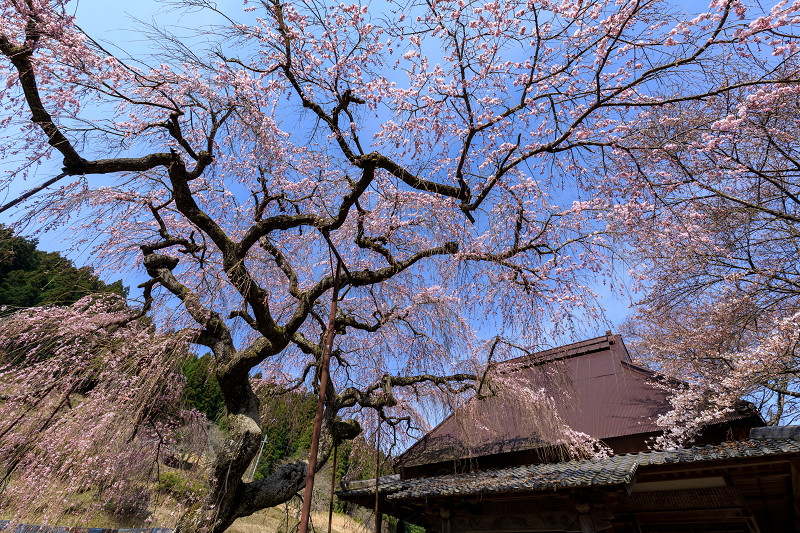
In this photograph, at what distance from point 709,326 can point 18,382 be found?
13.6m

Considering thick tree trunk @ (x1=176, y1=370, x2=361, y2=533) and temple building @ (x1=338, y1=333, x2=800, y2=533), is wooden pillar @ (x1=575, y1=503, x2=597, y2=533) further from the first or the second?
thick tree trunk @ (x1=176, y1=370, x2=361, y2=533)

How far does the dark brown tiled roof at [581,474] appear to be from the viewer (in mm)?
4898

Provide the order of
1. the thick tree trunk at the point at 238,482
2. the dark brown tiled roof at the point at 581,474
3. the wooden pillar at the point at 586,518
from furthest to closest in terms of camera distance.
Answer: the thick tree trunk at the point at 238,482 → the wooden pillar at the point at 586,518 → the dark brown tiled roof at the point at 581,474

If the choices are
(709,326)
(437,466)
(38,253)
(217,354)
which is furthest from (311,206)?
(38,253)

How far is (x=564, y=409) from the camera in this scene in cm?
886

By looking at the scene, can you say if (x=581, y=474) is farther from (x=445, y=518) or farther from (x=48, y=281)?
(x=48, y=281)

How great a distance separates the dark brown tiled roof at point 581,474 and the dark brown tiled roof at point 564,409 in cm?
86

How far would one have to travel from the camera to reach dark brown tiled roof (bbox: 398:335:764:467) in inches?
300

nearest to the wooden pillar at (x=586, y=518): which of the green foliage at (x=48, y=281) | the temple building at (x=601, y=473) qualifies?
the temple building at (x=601, y=473)

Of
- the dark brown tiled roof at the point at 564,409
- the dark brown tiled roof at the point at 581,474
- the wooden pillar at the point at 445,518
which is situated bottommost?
the wooden pillar at the point at 445,518

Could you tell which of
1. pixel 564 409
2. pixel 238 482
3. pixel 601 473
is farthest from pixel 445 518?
pixel 564 409

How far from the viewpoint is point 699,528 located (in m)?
6.39

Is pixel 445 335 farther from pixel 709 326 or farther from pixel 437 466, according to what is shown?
pixel 709 326

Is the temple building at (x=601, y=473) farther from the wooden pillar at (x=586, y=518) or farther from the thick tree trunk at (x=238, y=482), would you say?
the thick tree trunk at (x=238, y=482)
